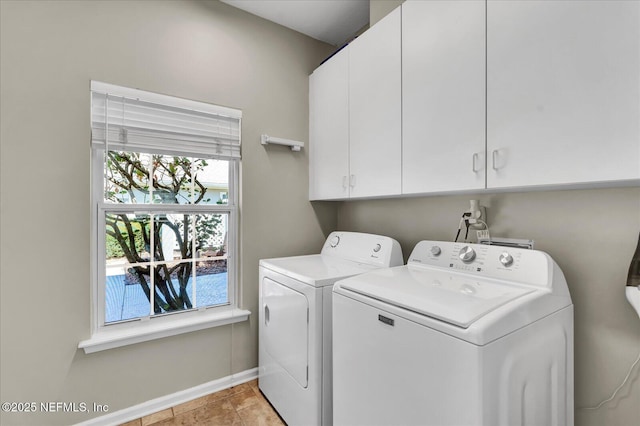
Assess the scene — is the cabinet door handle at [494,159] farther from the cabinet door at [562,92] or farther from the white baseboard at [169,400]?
the white baseboard at [169,400]

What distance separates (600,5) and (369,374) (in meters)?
1.48

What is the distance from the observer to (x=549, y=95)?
1030 millimetres

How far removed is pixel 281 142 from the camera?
225 centimetres

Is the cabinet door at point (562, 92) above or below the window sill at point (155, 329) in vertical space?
above

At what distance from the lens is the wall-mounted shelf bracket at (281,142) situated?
2.21m

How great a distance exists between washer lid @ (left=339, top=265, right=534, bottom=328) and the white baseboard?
139cm

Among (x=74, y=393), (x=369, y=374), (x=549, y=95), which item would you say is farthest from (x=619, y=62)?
(x=74, y=393)

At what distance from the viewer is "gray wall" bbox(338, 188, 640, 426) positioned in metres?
1.11

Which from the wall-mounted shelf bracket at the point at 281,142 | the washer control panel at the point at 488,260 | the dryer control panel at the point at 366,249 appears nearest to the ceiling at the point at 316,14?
the wall-mounted shelf bracket at the point at 281,142

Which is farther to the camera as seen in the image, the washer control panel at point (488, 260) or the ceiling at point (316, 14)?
the ceiling at point (316, 14)

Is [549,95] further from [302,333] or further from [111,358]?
[111,358]

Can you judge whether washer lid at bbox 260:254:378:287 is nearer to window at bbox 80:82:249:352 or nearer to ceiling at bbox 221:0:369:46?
window at bbox 80:82:249:352

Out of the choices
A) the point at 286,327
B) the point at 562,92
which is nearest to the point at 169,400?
the point at 286,327

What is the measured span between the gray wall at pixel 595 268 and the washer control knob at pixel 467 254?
9.4 inches
